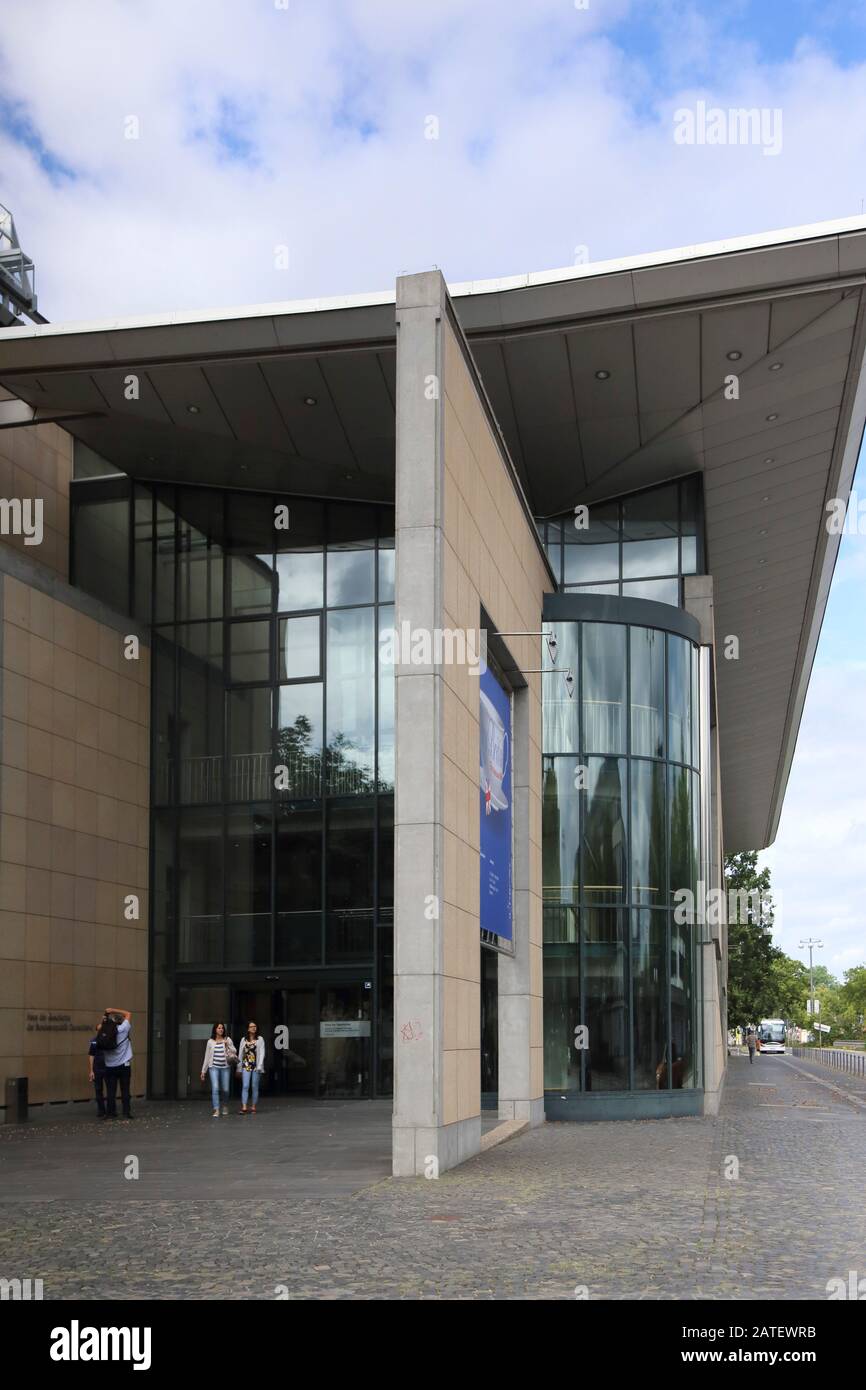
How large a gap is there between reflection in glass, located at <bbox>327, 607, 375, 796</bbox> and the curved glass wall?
4220mm

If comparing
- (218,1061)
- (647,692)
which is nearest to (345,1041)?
(218,1061)

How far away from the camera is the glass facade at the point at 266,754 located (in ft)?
84.7

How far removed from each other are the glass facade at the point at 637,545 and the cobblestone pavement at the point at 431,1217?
1038 centimetres

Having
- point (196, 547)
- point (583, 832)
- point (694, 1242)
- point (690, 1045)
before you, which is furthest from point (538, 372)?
point (694, 1242)

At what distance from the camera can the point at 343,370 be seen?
2173cm

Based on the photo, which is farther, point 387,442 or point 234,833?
point 234,833

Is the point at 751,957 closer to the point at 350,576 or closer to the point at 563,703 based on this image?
the point at 350,576

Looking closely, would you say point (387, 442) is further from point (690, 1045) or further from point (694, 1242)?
point (694, 1242)

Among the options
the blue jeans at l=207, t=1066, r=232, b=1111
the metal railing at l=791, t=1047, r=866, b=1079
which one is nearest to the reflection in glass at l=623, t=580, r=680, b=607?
the blue jeans at l=207, t=1066, r=232, b=1111

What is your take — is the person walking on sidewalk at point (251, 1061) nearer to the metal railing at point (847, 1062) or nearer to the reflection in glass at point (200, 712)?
the reflection in glass at point (200, 712)

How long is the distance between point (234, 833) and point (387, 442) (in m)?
7.97

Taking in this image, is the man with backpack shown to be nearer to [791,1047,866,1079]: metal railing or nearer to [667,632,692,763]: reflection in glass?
[667,632,692,763]: reflection in glass

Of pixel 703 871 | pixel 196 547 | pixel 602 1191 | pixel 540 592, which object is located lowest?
pixel 602 1191

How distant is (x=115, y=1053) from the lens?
A: 2242 centimetres
